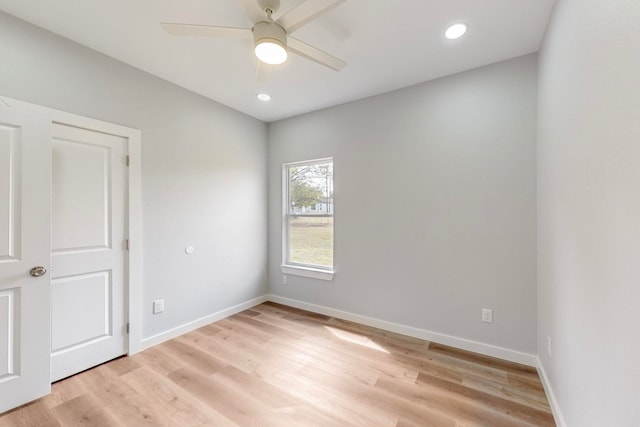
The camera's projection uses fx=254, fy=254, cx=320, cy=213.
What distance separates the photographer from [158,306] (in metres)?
2.70

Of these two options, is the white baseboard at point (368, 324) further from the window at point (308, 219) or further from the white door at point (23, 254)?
the white door at point (23, 254)

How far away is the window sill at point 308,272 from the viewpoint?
11.2 feet

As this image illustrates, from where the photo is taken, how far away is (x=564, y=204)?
1571 mm

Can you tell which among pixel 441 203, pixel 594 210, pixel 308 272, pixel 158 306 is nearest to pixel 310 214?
pixel 308 272

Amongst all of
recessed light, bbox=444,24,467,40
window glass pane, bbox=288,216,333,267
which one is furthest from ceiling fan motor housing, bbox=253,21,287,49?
window glass pane, bbox=288,216,333,267

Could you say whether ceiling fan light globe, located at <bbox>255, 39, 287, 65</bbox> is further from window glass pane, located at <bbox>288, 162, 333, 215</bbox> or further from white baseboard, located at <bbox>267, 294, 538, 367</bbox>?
white baseboard, located at <bbox>267, 294, 538, 367</bbox>

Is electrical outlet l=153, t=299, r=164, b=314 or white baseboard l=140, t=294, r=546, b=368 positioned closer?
white baseboard l=140, t=294, r=546, b=368

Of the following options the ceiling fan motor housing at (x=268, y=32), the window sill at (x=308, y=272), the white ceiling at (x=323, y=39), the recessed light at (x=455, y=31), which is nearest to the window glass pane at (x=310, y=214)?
the window sill at (x=308, y=272)

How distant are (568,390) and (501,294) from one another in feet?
3.07

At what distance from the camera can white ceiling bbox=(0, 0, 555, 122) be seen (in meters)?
1.77

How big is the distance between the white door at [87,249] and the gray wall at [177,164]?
0.72 feet

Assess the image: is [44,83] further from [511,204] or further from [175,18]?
[511,204]

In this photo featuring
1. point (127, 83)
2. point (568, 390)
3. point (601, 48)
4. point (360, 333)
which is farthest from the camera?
point (360, 333)

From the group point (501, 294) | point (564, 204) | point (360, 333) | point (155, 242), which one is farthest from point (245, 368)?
point (564, 204)
